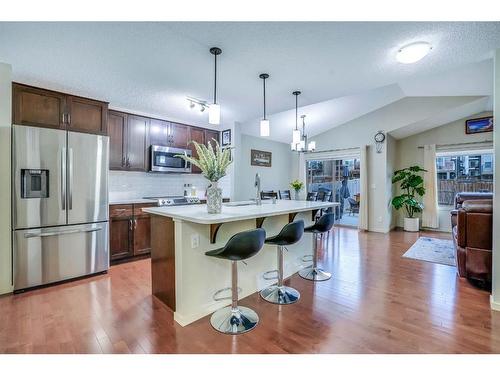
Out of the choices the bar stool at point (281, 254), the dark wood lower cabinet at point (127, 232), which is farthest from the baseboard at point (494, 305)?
the dark wood lower cabinet at point (127, 232)

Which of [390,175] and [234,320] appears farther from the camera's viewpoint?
[390,175]

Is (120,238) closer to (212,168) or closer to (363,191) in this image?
(212,168)

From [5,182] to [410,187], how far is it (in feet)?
24.3

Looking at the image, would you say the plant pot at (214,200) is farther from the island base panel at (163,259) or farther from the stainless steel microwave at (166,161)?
the stainless steel microwave at (166,161)

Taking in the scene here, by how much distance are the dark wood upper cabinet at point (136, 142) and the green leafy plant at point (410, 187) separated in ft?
18.4

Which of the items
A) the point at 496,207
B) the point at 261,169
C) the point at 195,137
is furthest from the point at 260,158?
the point at 496,207

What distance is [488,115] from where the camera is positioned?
17.4 ft

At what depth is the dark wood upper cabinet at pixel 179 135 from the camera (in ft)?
15.0

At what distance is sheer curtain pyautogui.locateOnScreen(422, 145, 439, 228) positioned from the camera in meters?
5.95

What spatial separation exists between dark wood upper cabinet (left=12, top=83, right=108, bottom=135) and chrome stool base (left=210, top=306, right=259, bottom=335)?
2854 mm

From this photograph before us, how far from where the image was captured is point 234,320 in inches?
80.5

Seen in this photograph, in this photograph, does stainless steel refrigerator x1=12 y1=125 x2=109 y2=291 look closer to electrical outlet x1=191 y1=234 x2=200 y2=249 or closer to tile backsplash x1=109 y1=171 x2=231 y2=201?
tile backsplash x1=109 y1=171 x2=231 y2=201
